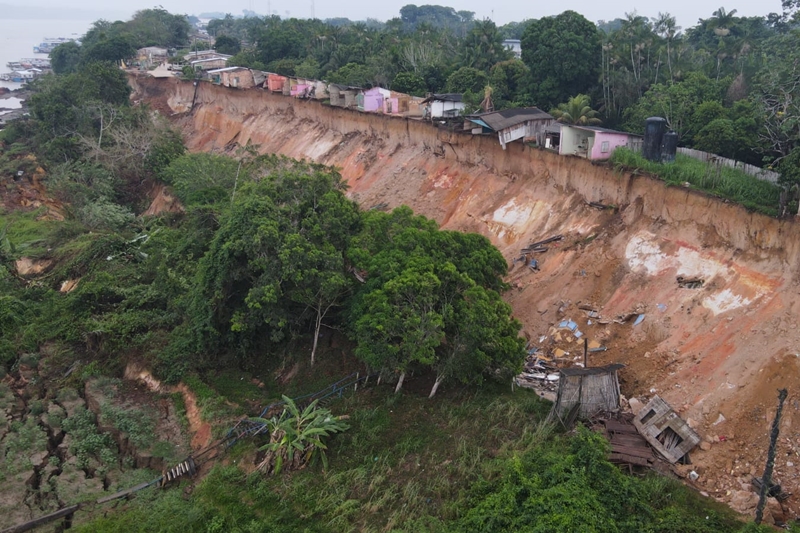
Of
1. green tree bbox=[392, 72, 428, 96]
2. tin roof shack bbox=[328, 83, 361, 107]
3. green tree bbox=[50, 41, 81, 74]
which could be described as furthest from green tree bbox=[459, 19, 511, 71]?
green tree bbox=[50, 41, 81, 74]

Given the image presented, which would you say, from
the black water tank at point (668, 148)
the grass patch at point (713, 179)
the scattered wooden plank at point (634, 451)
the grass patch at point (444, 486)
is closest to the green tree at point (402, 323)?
the grass patch at point (444, 486)

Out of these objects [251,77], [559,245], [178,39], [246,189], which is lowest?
[559,245]

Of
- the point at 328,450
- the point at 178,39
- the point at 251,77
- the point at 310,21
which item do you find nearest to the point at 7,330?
the point at 328,450

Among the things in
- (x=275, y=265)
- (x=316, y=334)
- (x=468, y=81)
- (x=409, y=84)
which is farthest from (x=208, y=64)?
(x=316, y=334)

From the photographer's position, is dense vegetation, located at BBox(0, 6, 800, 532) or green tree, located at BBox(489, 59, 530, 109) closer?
dense vegetation, located at BBox(0, 6, 800, 532)

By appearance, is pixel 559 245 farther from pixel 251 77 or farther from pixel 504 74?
pixel 251 77

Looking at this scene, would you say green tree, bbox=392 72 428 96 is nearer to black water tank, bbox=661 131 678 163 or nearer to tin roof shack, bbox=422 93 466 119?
tin roof shack, bbox=422 93 466 119
